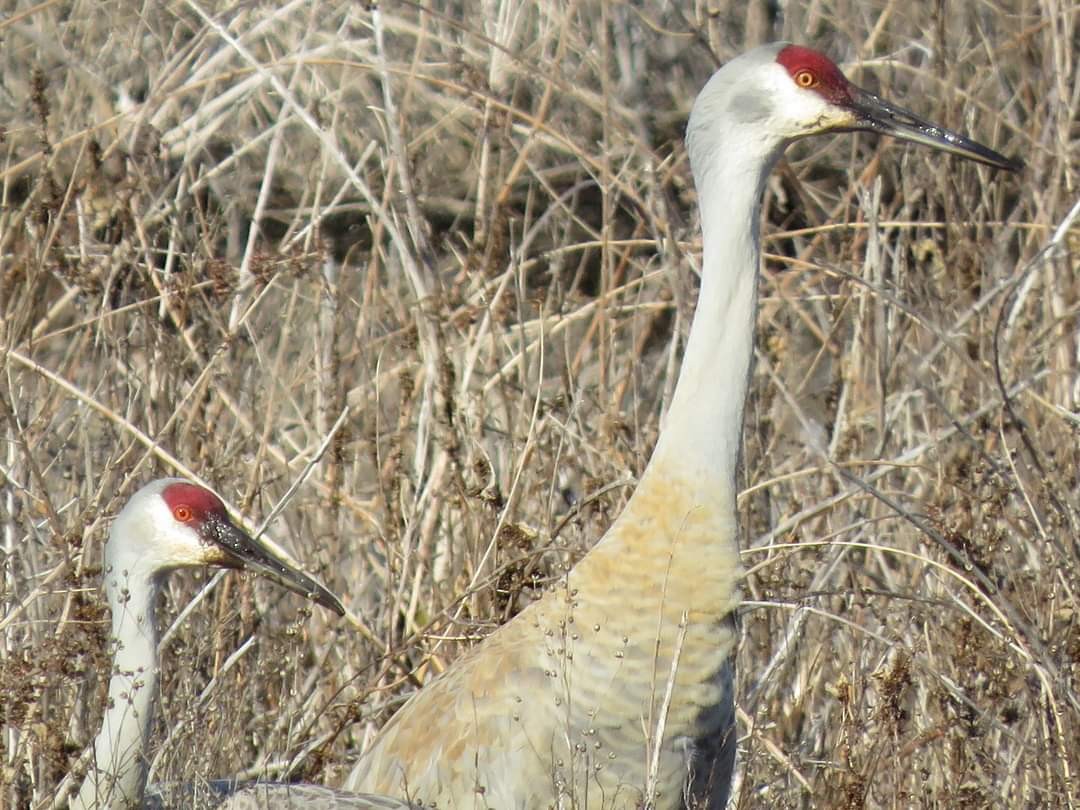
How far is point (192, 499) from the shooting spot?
3863 mm

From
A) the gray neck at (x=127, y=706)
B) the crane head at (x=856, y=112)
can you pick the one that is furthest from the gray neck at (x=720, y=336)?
the gray neck at (x=127, y=706)

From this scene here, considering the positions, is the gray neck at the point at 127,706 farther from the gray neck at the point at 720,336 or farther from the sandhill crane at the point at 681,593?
the gray neck at the point at 720,336

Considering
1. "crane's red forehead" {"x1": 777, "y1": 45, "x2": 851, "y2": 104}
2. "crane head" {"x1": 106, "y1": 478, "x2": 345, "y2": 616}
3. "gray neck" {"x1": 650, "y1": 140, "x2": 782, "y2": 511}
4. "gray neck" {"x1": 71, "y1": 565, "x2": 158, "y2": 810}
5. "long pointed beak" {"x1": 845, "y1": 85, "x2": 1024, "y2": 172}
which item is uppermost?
"crane's red forehead" {"x1": 777, "y1": 45, "x2": 851, "y2": 104}

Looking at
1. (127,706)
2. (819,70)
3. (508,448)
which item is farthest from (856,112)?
(127,706)

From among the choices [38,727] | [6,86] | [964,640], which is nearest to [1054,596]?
[964,640]

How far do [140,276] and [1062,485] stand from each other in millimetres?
2471

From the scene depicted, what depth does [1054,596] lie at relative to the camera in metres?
4.10

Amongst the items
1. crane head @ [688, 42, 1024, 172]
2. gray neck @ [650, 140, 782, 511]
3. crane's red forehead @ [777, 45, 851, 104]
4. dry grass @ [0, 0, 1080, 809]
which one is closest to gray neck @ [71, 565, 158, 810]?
dry grass @ [0, 0, 1080, 809]

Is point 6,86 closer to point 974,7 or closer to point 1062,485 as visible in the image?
point 974,7

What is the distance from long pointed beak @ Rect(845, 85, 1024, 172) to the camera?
3.71m

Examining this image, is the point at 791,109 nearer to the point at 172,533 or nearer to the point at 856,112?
the point at 856,112

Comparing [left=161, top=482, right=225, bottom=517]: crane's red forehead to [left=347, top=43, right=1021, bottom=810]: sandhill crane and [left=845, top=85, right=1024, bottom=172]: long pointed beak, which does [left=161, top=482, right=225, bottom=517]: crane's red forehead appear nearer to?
[left=347, top=43, right=1021, bottom=810]: sandhill crane

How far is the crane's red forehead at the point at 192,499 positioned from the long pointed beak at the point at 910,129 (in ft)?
5.13

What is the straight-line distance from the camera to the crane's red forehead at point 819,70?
12.2 ft
